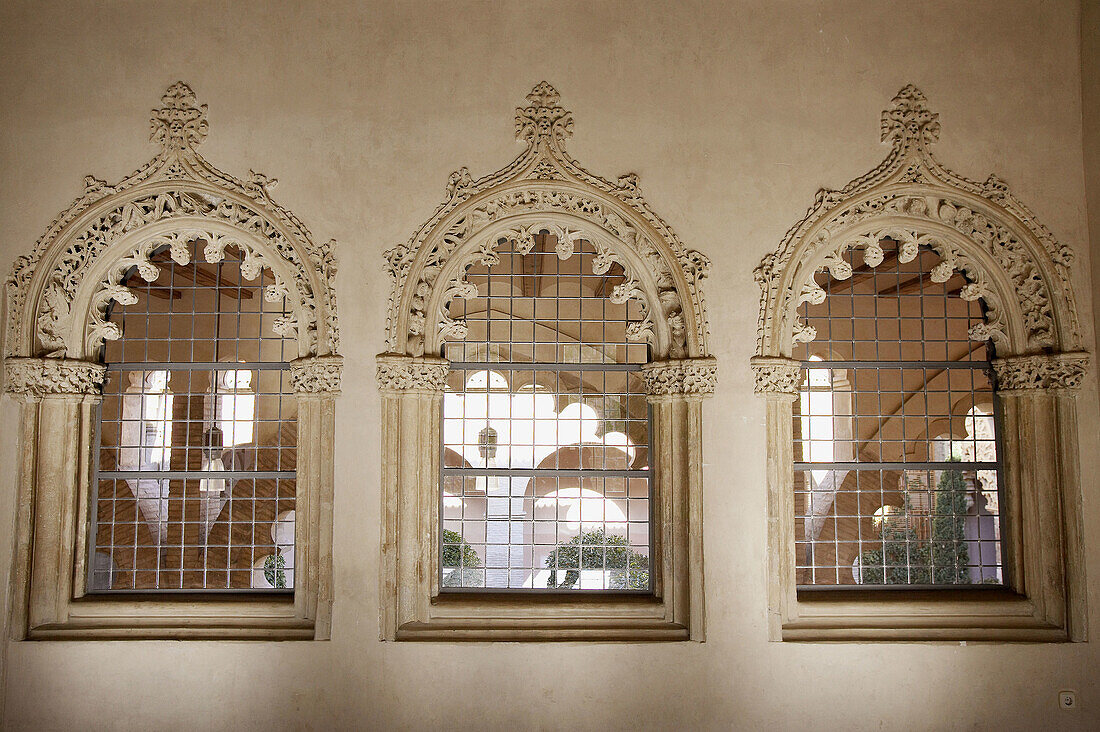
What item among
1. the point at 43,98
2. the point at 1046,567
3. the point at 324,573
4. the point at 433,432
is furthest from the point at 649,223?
the point at 43,98

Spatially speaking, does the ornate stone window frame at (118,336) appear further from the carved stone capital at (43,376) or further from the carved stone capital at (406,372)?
the carved stone capital at (406,372)

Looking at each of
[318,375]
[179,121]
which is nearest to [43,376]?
[318,375]

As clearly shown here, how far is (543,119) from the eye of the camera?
18.5ft

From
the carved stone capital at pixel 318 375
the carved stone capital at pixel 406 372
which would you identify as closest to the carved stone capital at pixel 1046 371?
the carved stone capital at pixel 406 372

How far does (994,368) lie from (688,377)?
240cm

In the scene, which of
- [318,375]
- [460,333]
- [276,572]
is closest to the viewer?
[318,375]

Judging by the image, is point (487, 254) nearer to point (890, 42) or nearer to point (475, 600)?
point (475, 600)

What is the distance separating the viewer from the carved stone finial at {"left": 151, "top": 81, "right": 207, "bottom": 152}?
18.5ft

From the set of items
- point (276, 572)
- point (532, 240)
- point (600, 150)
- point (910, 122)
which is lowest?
point (276, 572)

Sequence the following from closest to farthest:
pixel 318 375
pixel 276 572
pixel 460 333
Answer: pixel 318 375 < pixel 460 333 < pixel 276 572

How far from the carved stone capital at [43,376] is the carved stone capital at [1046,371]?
6.90 meters

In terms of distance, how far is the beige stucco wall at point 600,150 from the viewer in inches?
209

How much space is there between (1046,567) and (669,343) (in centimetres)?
321

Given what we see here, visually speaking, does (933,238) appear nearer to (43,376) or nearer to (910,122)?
(910,122)
